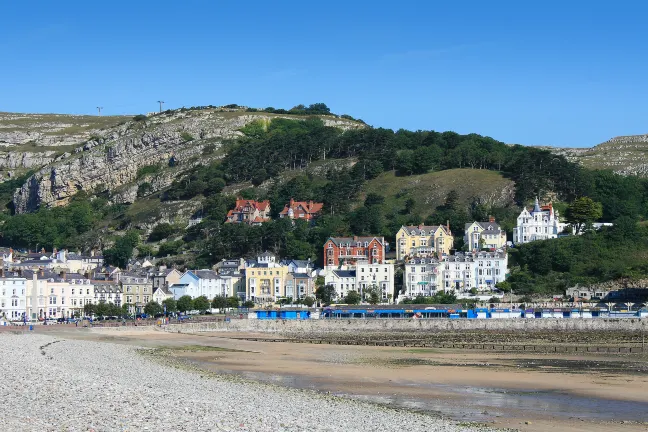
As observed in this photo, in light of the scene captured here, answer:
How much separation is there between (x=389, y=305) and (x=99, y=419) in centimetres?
7588

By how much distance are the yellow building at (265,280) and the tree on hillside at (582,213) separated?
36466mm

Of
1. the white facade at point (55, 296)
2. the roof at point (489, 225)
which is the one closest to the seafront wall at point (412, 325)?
the white facade at point (55, 296)

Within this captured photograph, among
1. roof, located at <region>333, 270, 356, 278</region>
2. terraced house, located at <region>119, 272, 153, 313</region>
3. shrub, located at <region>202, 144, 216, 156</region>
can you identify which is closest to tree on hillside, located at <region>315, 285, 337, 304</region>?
roof, located at <region>333, 270, 356, 278</region>

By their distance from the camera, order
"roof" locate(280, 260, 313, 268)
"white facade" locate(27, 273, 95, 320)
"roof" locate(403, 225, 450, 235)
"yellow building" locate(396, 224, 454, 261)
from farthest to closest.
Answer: "roof" locate(403, 225, 450, 235)
"yellow building" locate(396, 224, 454, 261)
"roof" locate(280, 260, 313, 268)
"white facade" locate(27, 273, 95, 320)

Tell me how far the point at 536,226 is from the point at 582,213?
233 inches

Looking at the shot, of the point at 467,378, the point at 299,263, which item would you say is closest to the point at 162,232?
the point at 299,263

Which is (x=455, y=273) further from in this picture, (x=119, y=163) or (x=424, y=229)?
(x=119, y=163)

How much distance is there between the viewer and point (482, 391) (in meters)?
34.5

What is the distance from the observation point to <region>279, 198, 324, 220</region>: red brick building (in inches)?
5335

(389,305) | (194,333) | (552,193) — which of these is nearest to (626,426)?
(194,333)

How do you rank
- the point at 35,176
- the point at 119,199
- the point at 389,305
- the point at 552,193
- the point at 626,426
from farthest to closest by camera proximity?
the point at 35,176
the point at 119,199
the point at 552,193
the point at 389,305
the point at 626,426

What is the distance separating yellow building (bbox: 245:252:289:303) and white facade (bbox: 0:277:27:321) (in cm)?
2775

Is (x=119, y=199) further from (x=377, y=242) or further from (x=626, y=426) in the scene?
(x=626, y=426)

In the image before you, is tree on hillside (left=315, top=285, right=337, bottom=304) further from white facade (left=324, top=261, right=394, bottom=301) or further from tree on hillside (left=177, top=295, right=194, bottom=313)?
tree on hillside (left=177, top=295, right=194, bottom=313)
